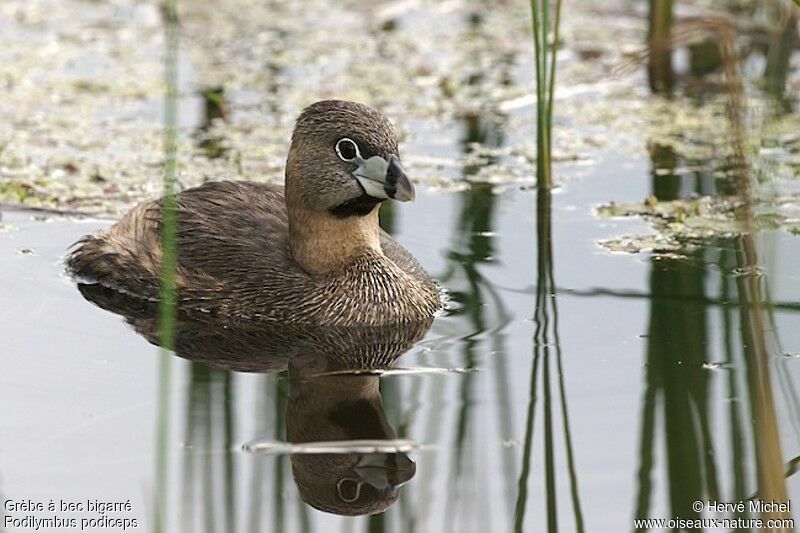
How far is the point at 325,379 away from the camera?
5.92 meters

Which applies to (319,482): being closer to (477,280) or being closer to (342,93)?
(477,280)

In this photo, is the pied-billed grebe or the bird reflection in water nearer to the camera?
the bird reflection in water

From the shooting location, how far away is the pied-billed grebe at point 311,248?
667 centimetres

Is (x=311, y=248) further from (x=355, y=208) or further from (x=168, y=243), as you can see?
(x=168, y=243)

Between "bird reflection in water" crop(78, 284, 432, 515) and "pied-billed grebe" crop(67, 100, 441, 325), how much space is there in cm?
9

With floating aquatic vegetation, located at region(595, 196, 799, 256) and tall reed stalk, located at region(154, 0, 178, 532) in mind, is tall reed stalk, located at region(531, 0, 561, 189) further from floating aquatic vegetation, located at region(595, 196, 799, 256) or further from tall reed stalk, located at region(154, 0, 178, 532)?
tall reed stalk, located at region(154, 0, 178, 532)

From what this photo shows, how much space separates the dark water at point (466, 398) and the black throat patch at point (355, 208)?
0.57m

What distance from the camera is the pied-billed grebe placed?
6.67 m

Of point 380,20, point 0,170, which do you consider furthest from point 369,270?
point 380,20

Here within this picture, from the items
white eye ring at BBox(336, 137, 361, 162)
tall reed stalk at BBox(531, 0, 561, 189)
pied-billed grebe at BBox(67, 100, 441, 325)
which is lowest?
pied-billed grebe at BBox(67, 100, 441, 325)

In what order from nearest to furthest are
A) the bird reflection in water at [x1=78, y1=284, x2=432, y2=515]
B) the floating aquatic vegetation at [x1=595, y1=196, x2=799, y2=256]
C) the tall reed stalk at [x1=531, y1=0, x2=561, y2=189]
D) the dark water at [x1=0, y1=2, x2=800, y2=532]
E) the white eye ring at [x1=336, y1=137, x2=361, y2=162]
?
the dark water at [x1=0, y1=2, x2=800, y2=532]
the bird reflection in water at [x1=78, y1=284, x2=432, y2=515]
the white eye ring at [x1=336, y1=137, x2=361, y2=162]
the tall reed stalk at [x1=531, y1=0, x2=561, y2=189]
the floating aquatic vegetation at [x1=595, y1=196, x2=799, y2=256]

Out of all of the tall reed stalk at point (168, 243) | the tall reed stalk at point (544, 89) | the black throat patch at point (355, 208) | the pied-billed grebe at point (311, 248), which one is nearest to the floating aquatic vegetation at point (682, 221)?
the tall reed stalk at point (544, 89)

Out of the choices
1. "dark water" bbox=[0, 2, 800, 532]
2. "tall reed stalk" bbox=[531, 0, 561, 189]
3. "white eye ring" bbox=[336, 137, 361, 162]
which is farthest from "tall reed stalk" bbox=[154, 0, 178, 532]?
"tall reed stalk" bbox=[531, 0, 561, 189]

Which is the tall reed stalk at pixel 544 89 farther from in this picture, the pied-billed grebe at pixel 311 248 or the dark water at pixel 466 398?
the pied-billed grebe at pixel 311 248
